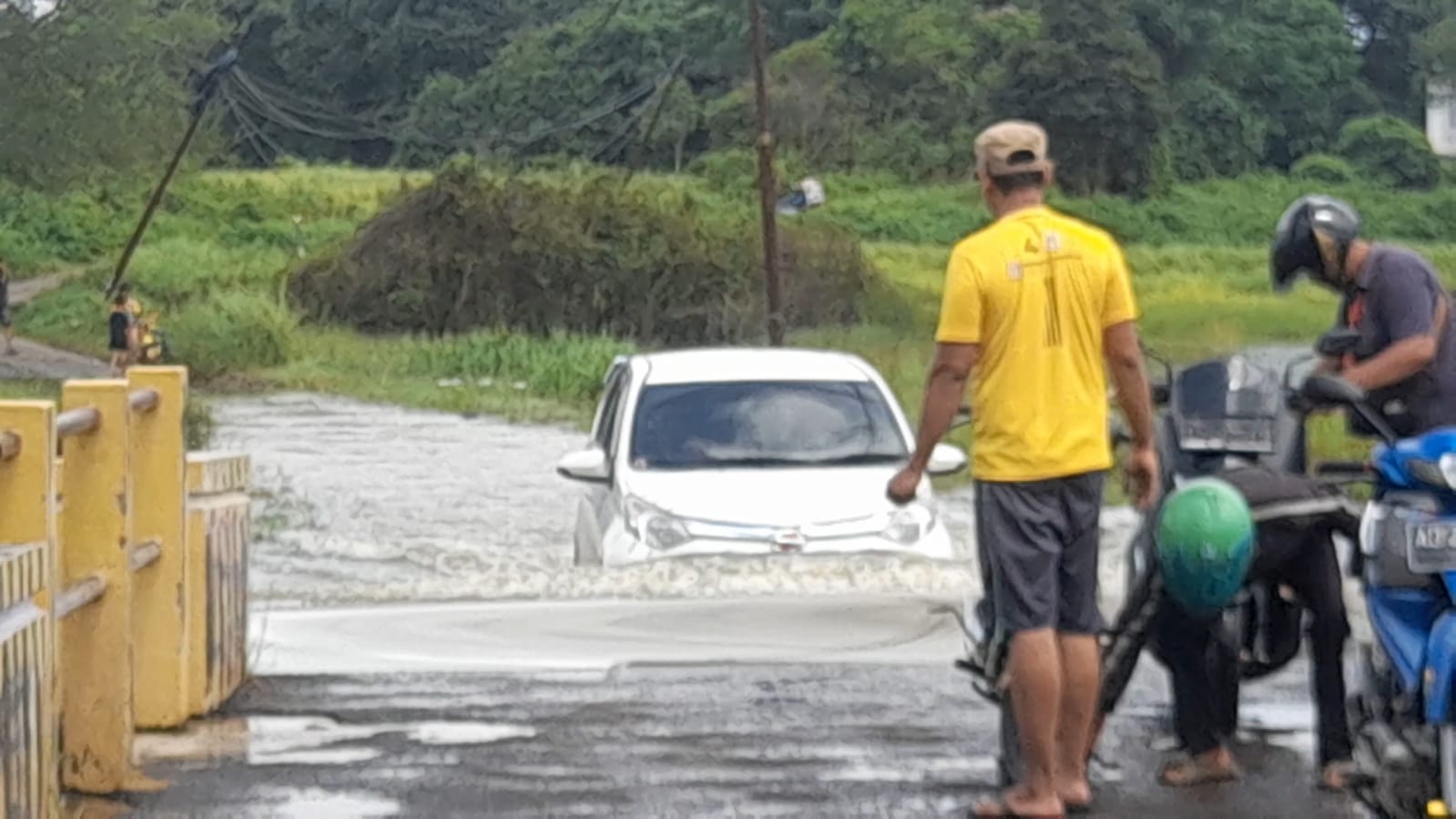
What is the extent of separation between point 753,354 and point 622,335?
3944 cm

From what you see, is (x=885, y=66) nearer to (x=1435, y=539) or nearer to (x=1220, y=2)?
(x=1220, y=2)

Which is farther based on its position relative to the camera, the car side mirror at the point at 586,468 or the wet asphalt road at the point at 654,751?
the car side mirror at the point at 586,468

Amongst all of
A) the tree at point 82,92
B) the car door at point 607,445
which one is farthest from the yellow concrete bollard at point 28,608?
the tree at point 82,92

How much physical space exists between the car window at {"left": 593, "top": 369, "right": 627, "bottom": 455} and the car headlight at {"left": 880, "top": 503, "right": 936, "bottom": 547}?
66.5 inches

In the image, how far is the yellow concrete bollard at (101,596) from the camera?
7.03 m

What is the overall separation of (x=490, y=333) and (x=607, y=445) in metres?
38.0

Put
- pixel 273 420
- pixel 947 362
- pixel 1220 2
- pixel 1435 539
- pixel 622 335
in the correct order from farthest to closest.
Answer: pixel 1220 2, pixel 622 335, pixel 273 420, pixel 947 362, pixel 1435 539

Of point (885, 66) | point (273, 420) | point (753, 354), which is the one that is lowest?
point (273, 420)

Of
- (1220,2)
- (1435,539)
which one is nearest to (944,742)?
(1435,539)

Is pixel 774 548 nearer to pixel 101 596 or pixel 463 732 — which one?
pixel 463 732

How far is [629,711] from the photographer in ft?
27.6

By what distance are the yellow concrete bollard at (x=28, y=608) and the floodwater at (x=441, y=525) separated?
5.67 m

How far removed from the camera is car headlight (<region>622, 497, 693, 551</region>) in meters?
12.2

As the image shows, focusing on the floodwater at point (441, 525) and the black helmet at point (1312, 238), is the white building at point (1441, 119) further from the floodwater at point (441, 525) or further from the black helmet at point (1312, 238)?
the black helmet at point (1312, 238)
